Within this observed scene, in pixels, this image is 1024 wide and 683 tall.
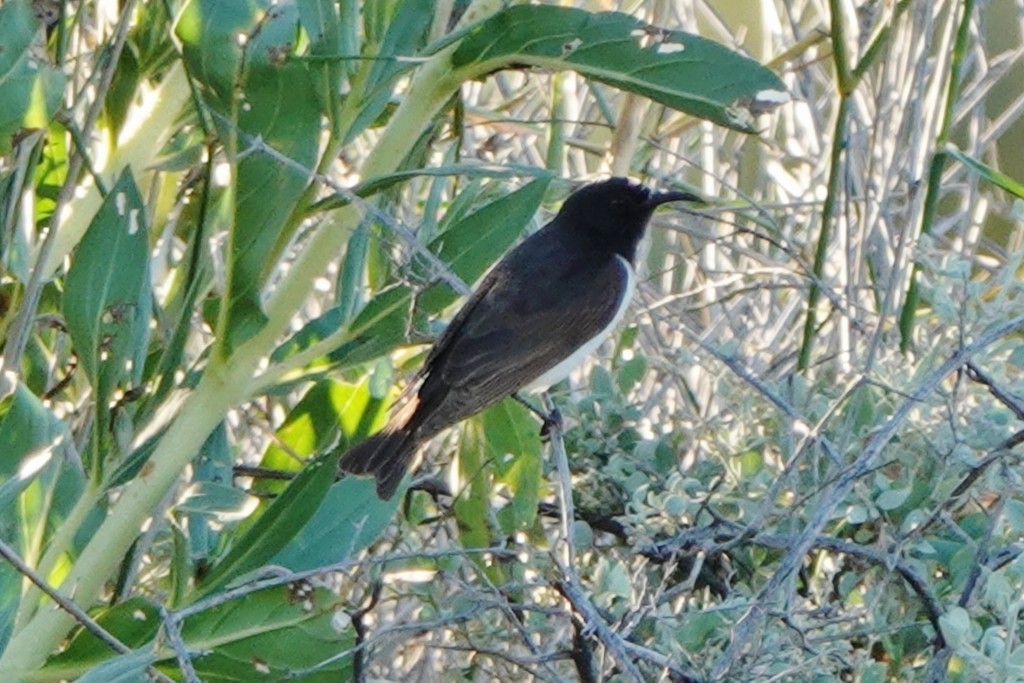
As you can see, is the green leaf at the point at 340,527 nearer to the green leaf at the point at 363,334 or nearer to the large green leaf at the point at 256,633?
the large green leaf at the point at 256,633

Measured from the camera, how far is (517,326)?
3766mm

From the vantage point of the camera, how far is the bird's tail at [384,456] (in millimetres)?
2789

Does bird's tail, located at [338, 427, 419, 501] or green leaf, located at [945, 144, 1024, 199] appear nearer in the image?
green leaf, located at [945, 144, 1024, 199]

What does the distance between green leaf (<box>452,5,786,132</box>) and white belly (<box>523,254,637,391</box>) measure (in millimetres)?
1176

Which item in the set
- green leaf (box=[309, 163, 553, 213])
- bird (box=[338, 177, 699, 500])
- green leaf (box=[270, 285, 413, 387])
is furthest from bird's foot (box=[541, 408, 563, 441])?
green leaf (box=[309, 163, 553, 213])

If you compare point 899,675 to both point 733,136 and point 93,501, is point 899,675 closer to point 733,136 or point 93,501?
point 93,501

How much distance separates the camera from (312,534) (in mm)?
2311

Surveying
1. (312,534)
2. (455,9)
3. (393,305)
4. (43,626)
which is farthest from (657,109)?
(43,626)

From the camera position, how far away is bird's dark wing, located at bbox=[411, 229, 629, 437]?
3.29 m

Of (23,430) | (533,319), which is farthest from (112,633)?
(533,319)

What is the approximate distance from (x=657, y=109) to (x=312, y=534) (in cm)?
159

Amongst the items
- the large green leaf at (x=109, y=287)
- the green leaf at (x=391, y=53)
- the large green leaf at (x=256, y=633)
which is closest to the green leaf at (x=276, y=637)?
the large green leaf at (x=256, y=633)

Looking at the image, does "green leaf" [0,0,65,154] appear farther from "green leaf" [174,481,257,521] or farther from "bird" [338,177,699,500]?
"bird" [338,177,699,500]

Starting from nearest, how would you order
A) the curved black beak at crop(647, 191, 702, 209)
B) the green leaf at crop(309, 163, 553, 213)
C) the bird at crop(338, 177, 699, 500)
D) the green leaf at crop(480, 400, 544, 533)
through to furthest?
the green leaf at crop(309, 163, 553, 213) → the green leaf at crop(480, 400, 544, 533) → the bird at crop(338, 177, 699, 500) → the curved black beak at crop(647, 191, 702, 209)
